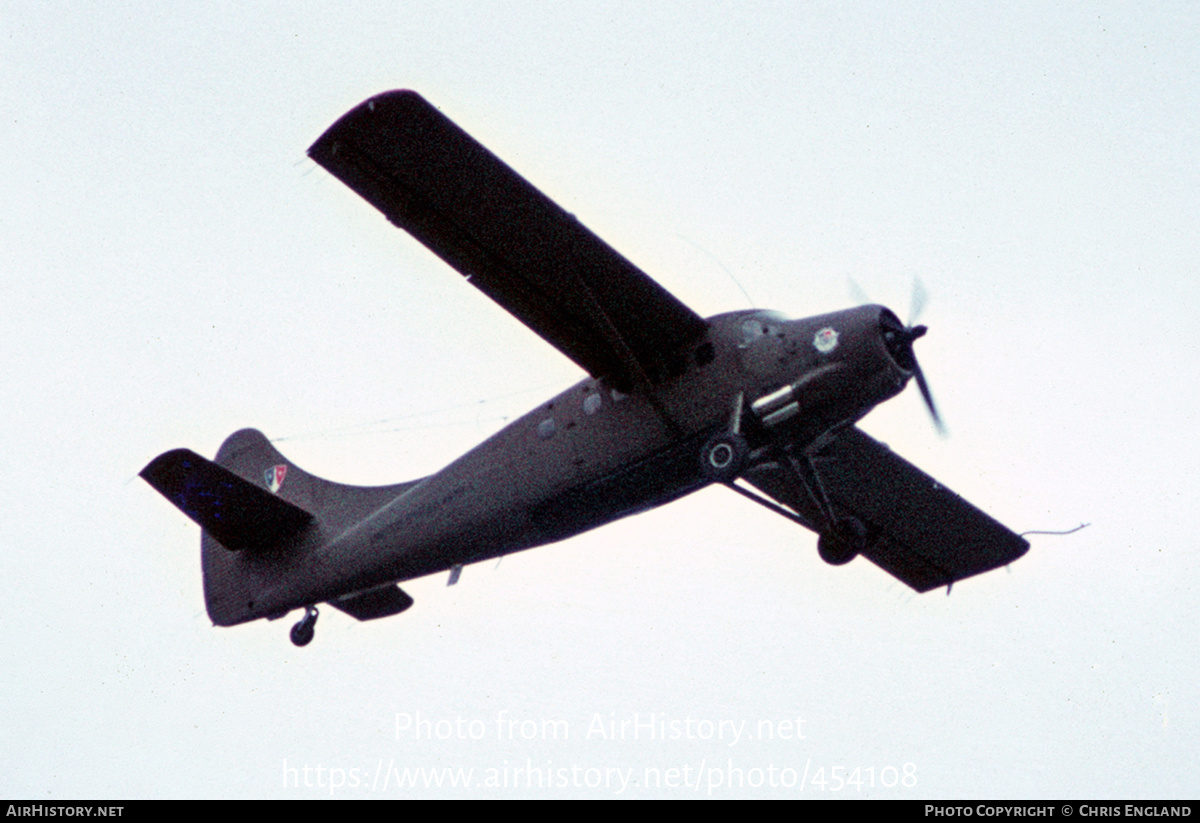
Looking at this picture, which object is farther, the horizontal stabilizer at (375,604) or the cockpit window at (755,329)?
the horizontal stabilizer at (375,604)

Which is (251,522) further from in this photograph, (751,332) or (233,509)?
(751,332)

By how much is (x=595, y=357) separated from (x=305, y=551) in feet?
18.6

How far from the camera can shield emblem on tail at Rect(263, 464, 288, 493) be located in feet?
69.6

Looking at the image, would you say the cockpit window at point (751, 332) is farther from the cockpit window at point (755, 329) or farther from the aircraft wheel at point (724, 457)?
the aircraft wheel at point (724, 457)

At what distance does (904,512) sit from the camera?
63.6ft

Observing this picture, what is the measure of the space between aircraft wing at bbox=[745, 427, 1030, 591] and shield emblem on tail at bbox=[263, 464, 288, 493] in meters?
7.55

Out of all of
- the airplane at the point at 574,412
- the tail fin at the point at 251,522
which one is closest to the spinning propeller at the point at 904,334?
the airplane at the point at 574,412

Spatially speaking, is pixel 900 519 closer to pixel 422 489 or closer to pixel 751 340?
pixel 751 340

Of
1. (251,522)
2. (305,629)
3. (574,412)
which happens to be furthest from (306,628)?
(574,412)

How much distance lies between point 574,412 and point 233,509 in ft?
19.5

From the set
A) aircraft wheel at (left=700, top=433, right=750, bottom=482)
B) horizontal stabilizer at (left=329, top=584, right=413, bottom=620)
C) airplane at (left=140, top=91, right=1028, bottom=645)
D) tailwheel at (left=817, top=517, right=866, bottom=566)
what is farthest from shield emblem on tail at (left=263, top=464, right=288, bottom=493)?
tailwheel at (left=817, top=517, right=866, bottom=566)

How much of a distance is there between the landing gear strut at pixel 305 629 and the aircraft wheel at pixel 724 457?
6997 mm

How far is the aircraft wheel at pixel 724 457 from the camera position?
14.7 metres
